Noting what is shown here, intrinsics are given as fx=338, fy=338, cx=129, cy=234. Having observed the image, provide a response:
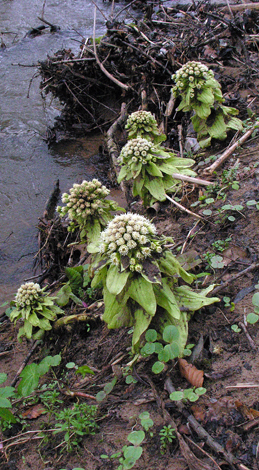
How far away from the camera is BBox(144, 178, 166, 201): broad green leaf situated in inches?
144

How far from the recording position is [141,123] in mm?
4102

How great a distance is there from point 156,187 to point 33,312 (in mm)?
1810

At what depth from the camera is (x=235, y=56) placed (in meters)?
5.82

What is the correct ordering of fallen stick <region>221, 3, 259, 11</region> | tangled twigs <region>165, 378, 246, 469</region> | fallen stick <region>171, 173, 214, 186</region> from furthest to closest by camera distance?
1. fallen stick <region>221, 3, 259, 11</region>
2. fallen stick <region>171, 173, 214, 186</region>
3. tangled twigs <region>165, 378, 246, 469</region>

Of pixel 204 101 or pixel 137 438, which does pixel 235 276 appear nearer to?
pixel 137 438

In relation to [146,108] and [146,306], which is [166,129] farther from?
[146,306]

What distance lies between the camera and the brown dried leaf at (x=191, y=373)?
2.16 meters

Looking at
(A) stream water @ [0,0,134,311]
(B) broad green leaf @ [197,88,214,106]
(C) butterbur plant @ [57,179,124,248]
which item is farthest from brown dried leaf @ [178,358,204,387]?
(B) broad green leaf @ [197,88,214,106]

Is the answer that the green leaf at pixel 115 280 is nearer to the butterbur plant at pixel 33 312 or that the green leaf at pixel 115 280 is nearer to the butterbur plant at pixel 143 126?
the butterbur plant at pixel 33 312

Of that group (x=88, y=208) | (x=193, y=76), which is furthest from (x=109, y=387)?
(x=193, y=76)

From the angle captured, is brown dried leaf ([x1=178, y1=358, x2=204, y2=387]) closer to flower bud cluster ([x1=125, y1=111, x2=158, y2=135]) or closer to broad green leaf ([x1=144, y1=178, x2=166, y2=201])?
broad green leaf ([x1=144, y1=178, x2=166, y2=201])

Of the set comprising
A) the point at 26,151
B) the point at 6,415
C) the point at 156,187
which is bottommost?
the point at 26,151

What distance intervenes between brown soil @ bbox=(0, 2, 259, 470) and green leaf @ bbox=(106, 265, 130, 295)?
0.70 m

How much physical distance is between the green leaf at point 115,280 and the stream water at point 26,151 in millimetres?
2785
